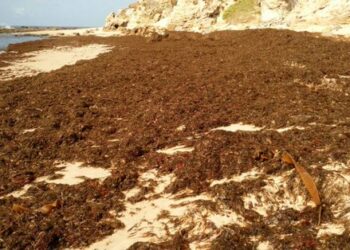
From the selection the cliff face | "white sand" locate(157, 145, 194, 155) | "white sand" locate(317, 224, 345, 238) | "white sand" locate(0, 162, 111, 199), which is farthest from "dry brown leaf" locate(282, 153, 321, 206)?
the cliff face

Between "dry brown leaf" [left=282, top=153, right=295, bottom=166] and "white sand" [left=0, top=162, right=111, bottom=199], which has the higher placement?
"dry brown leaf" [left=282, top=153, right=295, bottom=166]

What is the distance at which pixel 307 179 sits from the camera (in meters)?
4.93

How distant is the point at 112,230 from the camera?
14.5 ft

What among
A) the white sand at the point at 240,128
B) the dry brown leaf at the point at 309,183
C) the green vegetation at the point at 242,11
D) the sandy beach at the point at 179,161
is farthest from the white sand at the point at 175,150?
the green vegetation at the point at 242,11

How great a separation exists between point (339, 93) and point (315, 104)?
1.27 metres

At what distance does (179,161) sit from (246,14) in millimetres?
25323

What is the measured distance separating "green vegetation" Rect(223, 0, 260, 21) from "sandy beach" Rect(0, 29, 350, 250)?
58.2 feet

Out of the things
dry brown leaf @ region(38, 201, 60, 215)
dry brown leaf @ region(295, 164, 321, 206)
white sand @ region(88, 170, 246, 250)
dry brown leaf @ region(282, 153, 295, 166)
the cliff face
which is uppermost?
the cliff face

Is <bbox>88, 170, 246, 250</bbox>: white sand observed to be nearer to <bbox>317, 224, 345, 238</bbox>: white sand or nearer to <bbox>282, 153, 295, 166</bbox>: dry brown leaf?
<bbox>317, 224, 345, 238</bbox>: white sand

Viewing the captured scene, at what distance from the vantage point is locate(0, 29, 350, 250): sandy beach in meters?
4.30

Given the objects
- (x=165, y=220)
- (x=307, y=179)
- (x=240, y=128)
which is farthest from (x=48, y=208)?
(x=240, y=128)

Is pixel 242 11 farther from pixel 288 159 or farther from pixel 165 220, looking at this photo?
A: pixel 165 220

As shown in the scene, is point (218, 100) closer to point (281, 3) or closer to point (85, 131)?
point (85, 131)

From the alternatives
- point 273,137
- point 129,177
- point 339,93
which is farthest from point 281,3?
point 129,177
